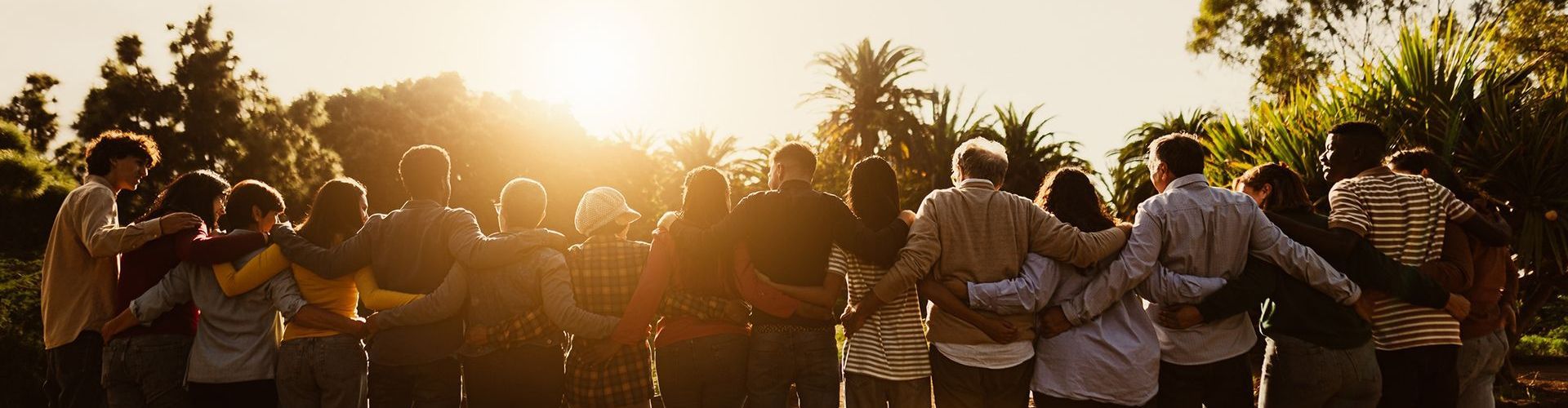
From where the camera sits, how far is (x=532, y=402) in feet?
13.9

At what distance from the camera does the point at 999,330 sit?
3.92 metres

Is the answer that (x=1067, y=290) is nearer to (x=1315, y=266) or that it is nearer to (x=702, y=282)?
(x=1315, y=266)

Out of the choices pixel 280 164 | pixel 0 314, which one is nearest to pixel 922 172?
pixel 280 164

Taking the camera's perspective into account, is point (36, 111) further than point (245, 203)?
Result: Yes

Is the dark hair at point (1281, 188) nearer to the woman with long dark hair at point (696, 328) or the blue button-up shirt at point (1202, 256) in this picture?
the blue button-up shirt at point (1202, 256)

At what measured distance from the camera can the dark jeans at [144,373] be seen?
166 inches

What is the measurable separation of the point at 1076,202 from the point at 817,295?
126cm

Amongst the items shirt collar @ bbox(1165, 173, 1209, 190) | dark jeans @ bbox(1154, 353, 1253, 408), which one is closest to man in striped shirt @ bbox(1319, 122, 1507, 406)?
shirt collar @ bbox(1165, 173, 1209, 190)

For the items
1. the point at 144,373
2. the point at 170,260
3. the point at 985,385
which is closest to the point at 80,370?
the point at 144,373

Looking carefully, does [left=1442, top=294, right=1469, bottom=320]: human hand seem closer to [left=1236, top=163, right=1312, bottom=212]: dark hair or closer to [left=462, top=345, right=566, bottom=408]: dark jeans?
[left=1236, top=163, right=1312, bottom=212]: dark hair

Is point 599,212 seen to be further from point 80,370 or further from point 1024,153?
point 1024,153

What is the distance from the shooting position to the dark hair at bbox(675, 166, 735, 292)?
4195mm

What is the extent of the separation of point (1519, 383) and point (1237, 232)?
8951mm

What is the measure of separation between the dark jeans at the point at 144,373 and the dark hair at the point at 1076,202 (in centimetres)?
420
